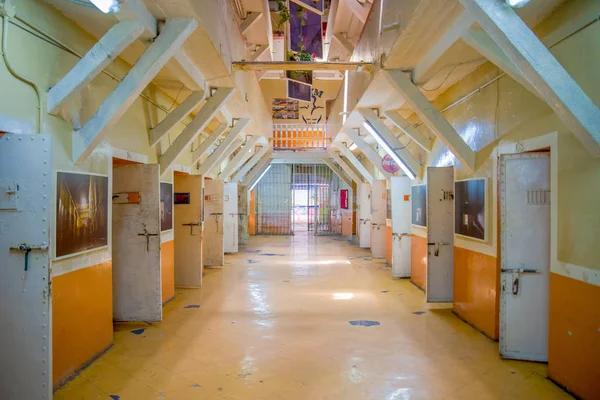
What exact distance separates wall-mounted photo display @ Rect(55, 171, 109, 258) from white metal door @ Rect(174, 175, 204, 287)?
10.8 feet

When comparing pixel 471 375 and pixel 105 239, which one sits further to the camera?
pixel 105 239

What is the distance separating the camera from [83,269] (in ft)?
13.1

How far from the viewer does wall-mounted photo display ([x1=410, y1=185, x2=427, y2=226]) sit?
760cm

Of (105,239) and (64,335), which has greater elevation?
(105,239)

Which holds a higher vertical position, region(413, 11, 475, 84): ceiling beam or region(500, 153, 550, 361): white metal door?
region(413, 11, 475, 84): ceiling beam

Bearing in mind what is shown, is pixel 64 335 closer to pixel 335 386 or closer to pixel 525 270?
pixel 335 386

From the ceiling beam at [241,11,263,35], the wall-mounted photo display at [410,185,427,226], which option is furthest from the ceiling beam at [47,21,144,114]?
the wall-mounted photo display at [410,185,427,226]

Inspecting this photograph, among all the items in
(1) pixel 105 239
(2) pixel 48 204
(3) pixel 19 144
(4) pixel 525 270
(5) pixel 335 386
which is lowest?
(5) pixel 335 386

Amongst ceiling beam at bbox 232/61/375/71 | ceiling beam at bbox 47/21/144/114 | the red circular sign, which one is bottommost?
the red circular sign

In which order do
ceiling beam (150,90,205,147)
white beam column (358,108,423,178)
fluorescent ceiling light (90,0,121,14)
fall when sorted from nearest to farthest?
fluorescent ceiling light (90,0,121,14) < ceiling beam (150,90,205,147) < white beam column (358,108,423,178)

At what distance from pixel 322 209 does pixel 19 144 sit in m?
16.2

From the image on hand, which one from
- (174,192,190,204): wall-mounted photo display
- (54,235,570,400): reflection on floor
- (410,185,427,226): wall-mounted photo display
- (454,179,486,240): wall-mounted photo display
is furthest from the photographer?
(174,192,190,204): wall-mounted photo display

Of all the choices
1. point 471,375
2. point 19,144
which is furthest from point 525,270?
point 19,144

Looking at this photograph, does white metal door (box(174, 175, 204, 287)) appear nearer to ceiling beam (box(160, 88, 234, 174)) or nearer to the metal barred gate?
ceiling beam (box(160, 88, 234, 174))
